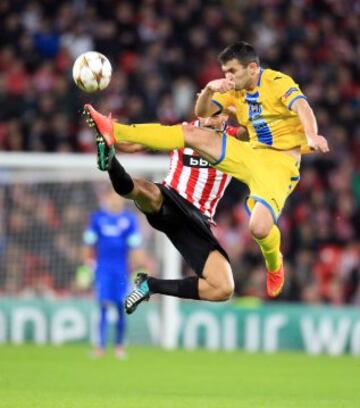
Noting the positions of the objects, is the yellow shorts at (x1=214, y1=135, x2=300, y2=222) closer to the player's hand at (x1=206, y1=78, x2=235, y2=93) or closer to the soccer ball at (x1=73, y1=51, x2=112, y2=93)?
the player's hand at (x1=206, y1=78, x2=235, y2=93)

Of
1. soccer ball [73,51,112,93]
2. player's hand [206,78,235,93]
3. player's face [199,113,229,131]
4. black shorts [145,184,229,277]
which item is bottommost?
black shorts [145,184,229,277]

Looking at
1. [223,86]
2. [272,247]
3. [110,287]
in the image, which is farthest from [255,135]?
[110,287]

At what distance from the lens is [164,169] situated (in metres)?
15.6

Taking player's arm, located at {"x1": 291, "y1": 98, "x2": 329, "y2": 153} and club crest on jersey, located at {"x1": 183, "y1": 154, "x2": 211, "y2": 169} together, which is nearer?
player's arm, located at {"x1": 291, "y1": 98, "x2": 329, "y2": 153}

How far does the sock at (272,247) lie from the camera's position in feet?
31.5

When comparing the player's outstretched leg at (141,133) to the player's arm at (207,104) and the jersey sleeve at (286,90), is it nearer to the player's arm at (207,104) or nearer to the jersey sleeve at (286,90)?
the player's arm at (207,104)

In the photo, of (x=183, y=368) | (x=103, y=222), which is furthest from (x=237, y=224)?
(x=183, y=368)

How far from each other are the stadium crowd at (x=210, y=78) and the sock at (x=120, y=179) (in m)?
6.49

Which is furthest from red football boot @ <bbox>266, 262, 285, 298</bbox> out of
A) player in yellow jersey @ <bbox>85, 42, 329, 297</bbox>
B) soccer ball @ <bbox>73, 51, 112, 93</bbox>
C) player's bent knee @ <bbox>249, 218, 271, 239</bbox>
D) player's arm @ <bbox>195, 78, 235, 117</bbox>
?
soccer ball @ <bbox>73, 51, 112, 93</bbox>

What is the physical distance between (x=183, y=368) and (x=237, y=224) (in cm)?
487

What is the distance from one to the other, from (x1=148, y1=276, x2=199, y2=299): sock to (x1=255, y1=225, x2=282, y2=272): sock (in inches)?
23.6

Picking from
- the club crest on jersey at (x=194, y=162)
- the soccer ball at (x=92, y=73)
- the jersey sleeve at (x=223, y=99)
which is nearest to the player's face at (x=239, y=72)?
the jersey sleeve at (x=223, y=99)

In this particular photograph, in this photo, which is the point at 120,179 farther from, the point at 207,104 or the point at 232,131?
the point at 232,131

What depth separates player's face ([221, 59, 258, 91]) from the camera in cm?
965
